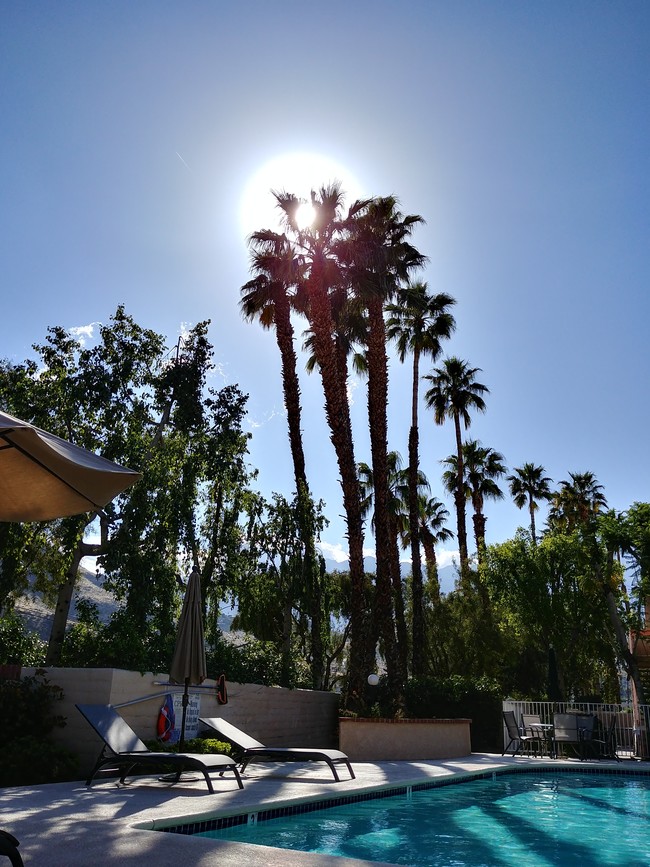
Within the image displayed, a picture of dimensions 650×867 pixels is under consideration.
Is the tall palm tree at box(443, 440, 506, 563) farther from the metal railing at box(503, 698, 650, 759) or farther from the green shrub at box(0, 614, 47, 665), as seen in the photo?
the green shrub at box(0, 614, 47, 665)

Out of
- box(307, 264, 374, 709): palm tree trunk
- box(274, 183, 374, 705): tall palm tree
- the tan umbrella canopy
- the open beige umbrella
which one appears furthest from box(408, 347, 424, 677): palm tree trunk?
the tan umbrella canopy

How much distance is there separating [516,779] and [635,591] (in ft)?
33.6

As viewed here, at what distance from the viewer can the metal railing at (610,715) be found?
1759 cm

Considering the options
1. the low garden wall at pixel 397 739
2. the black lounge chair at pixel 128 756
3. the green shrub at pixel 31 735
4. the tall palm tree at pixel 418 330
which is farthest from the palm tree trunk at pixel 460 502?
the black lounge chair at pixel 128 756

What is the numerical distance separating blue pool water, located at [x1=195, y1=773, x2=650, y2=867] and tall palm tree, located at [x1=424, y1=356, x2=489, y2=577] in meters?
19.8

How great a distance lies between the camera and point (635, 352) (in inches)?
795

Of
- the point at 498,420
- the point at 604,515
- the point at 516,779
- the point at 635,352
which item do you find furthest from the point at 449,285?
the point at 516,779

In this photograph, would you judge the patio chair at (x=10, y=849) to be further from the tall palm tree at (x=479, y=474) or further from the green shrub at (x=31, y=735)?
the tall palm tree at (x=479, y=474)

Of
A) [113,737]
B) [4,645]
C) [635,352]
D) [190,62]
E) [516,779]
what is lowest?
[516,779]

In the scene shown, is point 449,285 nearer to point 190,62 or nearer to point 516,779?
point 190,62

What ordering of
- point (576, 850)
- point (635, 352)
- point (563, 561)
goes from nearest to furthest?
point (576, 850) < point (635, 352) < point (563, 561)

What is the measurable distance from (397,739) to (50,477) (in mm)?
12363

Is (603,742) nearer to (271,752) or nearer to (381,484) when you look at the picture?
(381,484)

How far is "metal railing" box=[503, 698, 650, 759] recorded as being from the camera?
57.7 ft
